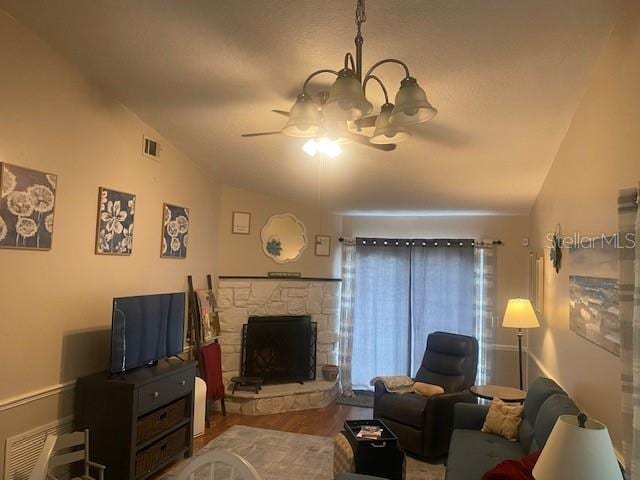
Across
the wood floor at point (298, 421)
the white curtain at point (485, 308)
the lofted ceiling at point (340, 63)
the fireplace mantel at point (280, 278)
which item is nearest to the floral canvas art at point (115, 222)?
the lofted ceiling at point (340, 63)

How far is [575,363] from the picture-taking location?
3.02 metres

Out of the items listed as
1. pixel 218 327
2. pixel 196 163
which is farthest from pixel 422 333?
pixel 196 163

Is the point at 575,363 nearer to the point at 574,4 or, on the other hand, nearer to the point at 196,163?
the point at 574,4

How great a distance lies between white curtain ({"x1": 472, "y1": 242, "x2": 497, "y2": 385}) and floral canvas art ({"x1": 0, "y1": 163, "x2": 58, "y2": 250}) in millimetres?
4553

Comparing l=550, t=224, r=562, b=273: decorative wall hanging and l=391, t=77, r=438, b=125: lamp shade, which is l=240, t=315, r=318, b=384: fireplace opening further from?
l=391, t=77, r=438, b=125: lamp shade

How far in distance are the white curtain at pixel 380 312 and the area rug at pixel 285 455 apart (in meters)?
1.72

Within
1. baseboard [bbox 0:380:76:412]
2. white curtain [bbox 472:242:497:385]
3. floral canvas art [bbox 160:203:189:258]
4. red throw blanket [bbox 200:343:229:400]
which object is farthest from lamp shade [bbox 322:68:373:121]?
white curtain [bbox 472:242:497:385]

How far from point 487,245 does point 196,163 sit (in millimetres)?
3569

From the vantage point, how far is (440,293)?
5625mm

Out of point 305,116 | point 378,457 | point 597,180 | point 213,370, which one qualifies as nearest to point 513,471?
point 378,457

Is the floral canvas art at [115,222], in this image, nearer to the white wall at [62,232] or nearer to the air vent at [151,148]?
the white wall at [62,232]

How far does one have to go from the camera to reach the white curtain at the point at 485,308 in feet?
17.6

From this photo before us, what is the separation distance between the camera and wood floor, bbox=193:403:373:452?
14.4ft

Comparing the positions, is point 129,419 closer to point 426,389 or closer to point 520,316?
point 426,389
